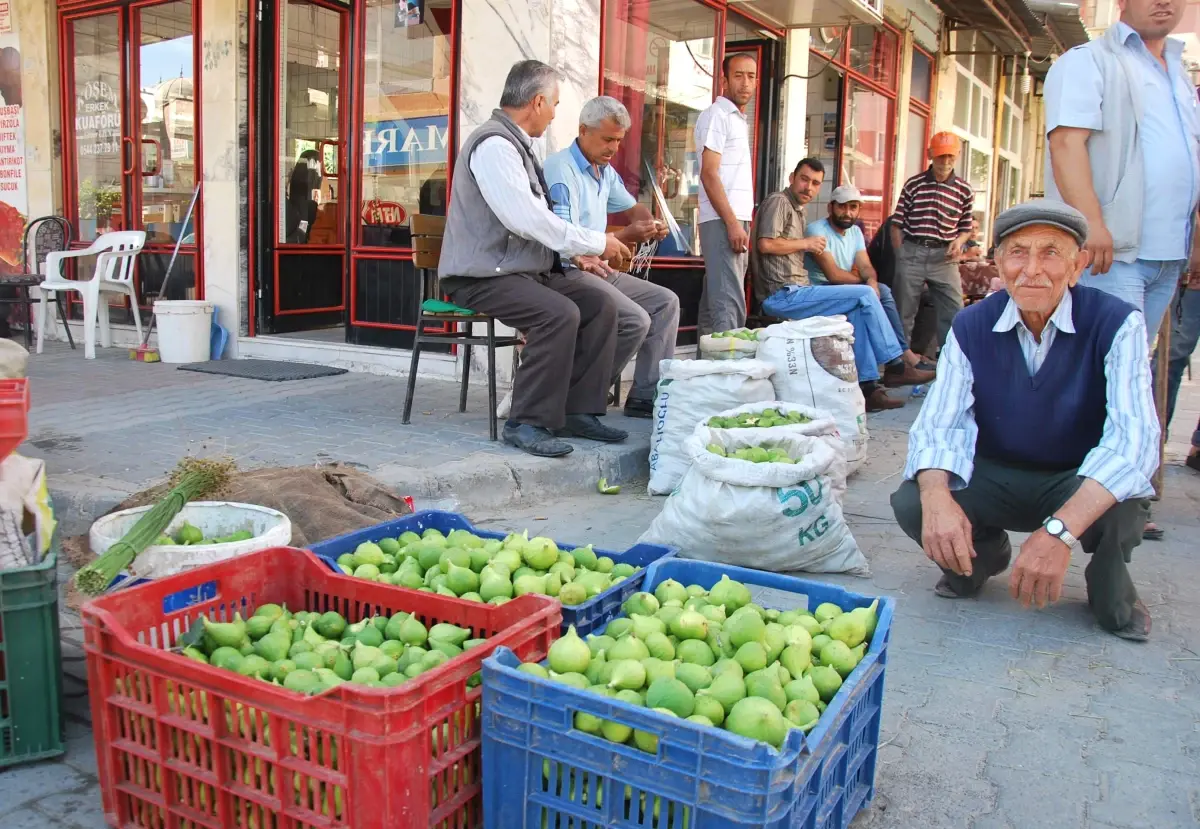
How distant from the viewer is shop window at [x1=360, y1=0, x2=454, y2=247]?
7.21 meters

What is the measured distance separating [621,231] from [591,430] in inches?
51.7

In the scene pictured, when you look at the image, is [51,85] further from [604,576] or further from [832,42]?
[604,576]

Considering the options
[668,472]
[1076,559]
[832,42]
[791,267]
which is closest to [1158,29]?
[1076,559]

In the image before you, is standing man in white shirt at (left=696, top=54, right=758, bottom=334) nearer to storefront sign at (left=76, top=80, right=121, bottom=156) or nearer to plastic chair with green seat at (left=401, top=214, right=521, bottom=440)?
plastic chair with green seat at (left=401, top=214, right=521, bottom=440)

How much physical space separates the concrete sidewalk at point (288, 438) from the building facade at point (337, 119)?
119 centimetres

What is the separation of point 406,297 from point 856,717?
605 centimetres

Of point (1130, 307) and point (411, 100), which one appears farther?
point (411, 100)

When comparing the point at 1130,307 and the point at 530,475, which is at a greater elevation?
the point at 1130,307

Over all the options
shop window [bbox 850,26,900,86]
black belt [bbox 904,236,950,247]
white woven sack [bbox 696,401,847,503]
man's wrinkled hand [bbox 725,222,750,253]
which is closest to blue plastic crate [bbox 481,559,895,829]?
white woven sack [bbox 696,401,847,503]

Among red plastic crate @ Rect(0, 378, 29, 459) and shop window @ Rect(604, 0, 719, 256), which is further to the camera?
shop window @ Rect(604, 0, 719, 256)

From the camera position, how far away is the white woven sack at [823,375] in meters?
5.59

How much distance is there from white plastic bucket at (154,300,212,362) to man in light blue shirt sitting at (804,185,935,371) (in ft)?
15.8

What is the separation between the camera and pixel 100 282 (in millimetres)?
8289

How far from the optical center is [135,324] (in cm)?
875
